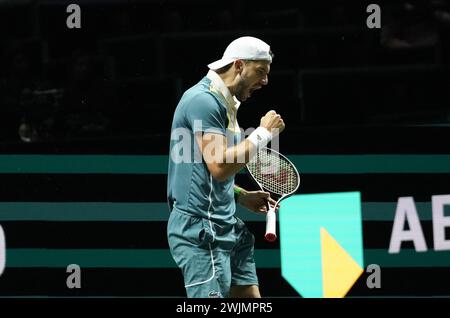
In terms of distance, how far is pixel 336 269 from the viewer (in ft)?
25.5

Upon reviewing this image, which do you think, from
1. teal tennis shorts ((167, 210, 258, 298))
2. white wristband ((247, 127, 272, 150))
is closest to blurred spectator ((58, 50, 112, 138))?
teal tennis shorts ((167, 210, 258, 298))

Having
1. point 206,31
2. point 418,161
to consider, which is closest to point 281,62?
point 206,31

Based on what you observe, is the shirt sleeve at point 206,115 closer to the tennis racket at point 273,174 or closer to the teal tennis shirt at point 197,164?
the teal tennis shirt at point 197,164

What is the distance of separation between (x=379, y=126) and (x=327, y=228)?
0.63 metres

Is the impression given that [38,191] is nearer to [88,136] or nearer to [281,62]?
[88,136]

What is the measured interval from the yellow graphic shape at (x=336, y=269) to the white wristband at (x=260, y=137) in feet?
4.39

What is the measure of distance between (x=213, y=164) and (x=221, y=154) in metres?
0.07

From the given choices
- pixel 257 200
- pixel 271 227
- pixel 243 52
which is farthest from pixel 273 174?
pixel 243 52

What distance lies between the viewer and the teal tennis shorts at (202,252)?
21.5 feet

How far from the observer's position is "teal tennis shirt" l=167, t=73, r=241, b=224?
655 centimetres

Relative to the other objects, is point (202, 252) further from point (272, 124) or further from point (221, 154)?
point (272, 124)

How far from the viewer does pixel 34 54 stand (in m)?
7.71

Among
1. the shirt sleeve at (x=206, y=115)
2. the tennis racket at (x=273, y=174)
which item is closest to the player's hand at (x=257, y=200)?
the tennis racket at (x=273, y=174)

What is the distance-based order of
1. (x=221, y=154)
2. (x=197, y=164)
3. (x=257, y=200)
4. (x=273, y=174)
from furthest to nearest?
(x=273, y=174) < (x=257, y=200) < (x=197, y=164) < (x=221, y=154)
